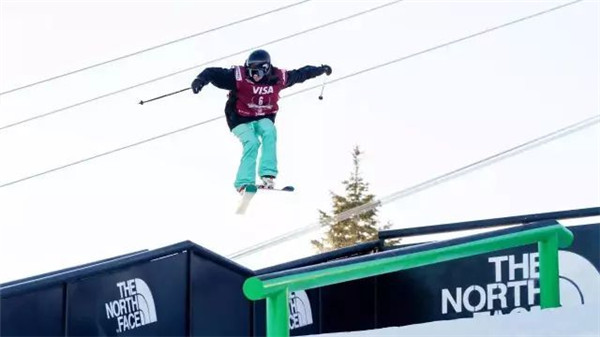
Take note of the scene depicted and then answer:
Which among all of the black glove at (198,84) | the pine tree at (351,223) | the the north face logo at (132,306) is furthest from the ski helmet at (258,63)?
the pine tree at (351,223)

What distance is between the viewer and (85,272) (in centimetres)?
895

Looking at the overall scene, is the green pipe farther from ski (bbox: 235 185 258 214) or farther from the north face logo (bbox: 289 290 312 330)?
ski (bbox: 235 185 258 214)

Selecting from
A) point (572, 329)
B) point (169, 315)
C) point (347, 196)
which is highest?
point (347, 196)

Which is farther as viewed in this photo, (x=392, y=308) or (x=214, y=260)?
(x=392, y=308)

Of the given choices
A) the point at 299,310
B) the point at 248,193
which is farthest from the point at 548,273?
the point at 248,193

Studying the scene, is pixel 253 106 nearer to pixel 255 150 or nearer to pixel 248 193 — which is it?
pixel 255 150

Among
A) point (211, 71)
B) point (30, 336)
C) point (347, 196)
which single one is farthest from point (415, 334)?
point (347, 196)

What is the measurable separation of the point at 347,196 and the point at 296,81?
128 feet

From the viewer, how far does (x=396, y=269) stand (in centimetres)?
552

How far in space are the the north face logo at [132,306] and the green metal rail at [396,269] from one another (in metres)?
4.06

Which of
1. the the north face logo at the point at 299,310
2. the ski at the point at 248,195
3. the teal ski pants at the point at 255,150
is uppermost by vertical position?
the teal ski pants at the point at 255,150

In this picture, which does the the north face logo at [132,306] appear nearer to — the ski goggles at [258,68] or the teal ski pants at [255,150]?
the teal ski pants at [255,150]

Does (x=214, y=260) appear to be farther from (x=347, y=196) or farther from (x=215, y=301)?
(x=347, y=196)

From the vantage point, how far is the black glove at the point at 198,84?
12.5 m
